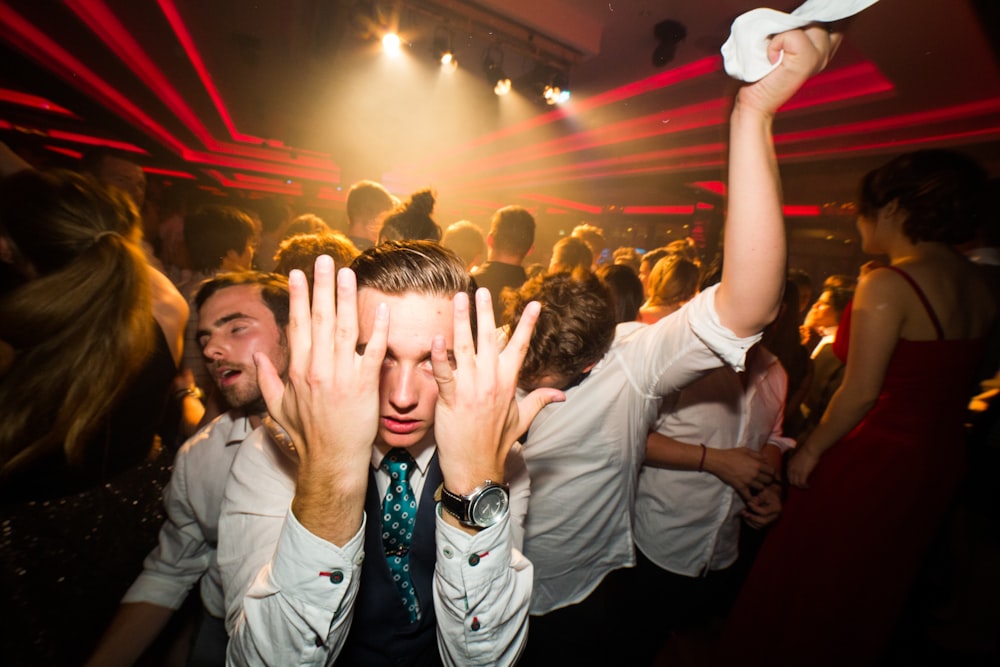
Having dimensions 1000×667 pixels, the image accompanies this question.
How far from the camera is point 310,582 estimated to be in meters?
0.81

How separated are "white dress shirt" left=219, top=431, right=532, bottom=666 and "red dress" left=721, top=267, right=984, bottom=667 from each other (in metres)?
1.61

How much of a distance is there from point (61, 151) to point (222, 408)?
57.9ft

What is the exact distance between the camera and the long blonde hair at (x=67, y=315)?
4.48 ft

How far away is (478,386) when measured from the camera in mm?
882

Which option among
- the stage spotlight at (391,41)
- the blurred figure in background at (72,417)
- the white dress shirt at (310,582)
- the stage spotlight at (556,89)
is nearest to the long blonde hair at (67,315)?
the blurred figure in background at (72,417)

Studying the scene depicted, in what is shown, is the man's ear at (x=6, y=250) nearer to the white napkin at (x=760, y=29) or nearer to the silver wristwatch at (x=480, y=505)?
the silver wristwatch at (x=480, y=505)

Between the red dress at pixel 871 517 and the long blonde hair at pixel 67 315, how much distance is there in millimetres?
2900

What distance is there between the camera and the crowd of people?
88 centimetres

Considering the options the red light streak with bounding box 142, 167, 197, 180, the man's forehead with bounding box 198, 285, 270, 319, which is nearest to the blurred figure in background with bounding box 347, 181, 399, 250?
the man's forehead with bounding box 198, 285, 270, 319

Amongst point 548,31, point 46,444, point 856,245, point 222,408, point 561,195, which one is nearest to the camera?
point 46,444

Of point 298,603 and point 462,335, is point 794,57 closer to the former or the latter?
point 462,335

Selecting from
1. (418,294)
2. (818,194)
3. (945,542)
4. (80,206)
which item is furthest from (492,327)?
(818,194)

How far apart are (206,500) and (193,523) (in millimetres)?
184

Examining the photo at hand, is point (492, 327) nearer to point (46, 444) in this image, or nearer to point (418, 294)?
point (418, 294)
